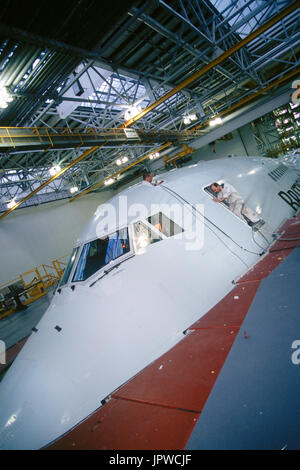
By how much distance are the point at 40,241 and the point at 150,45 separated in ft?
74.6

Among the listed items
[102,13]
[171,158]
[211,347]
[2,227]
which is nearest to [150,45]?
[102,13]

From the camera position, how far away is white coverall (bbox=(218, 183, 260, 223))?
20.8ft

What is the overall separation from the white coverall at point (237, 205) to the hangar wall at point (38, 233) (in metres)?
24.7

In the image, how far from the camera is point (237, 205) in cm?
643

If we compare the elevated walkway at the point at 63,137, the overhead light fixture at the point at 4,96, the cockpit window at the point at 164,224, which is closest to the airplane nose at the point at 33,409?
the cockpit window at the point at 164,224

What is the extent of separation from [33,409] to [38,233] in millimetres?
27026

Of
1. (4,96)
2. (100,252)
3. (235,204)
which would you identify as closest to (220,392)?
(100,252)

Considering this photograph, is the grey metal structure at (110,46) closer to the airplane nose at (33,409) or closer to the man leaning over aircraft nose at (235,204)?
the man leaning over aircraft nose at (235,204)

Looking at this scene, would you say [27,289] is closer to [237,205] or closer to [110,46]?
[110,46]

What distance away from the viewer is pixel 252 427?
1.83m

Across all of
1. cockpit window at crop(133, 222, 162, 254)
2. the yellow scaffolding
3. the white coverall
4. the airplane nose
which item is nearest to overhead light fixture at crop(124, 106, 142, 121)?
the white coverall

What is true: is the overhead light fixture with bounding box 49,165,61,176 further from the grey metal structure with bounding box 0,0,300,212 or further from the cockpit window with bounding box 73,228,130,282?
the cockpit window with bounding box 73,228,130,282

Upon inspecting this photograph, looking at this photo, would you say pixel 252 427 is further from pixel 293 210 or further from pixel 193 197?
pixel 293 210

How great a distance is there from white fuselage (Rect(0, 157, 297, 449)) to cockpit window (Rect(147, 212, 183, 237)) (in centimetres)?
13
